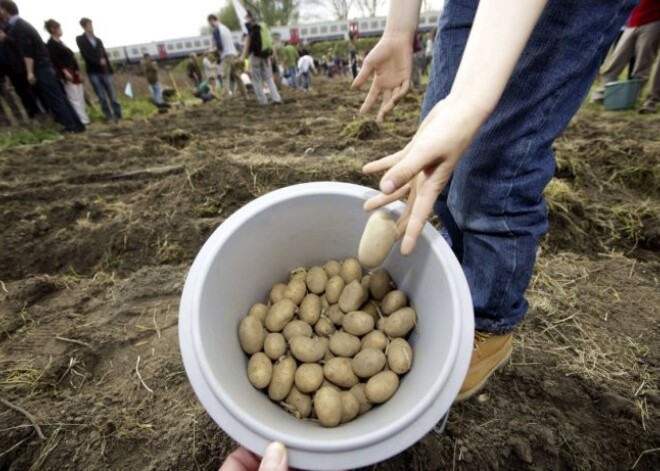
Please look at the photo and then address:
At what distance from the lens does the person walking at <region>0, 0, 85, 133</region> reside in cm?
508

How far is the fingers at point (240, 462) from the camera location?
2.82ft

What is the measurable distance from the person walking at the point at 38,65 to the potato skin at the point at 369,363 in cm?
667

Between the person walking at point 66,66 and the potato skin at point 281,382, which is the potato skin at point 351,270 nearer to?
the potato skin at point 281,382

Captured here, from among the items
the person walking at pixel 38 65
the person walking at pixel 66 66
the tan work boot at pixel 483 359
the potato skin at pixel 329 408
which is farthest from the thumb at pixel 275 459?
the person walking at pixel 66 66

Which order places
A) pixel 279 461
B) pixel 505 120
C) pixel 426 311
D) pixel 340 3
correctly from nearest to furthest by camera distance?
1. pixel 279 461
2. pixel 505 120
3. pixel 426 311
4. pixel 340 3

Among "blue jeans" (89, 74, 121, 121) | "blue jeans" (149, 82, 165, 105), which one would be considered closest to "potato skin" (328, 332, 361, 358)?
"blue jeans" (89, 74, 121, 121)

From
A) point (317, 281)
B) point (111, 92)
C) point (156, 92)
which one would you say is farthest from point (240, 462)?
point (156, 92)

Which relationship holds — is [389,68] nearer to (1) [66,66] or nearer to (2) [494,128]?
(2) [494,128]

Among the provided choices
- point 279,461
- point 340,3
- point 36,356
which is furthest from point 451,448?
point 340,3

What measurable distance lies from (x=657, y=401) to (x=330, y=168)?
2088 millimetres

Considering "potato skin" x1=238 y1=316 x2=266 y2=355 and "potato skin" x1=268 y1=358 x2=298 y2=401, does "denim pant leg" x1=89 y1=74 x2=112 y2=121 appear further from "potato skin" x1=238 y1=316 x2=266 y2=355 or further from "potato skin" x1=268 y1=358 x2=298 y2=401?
"potato skin" x1=268 y1=358 x2=298 y2=401

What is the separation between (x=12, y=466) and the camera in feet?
3.75

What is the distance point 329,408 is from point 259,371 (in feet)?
0.71

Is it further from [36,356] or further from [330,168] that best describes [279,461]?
[330,168]
